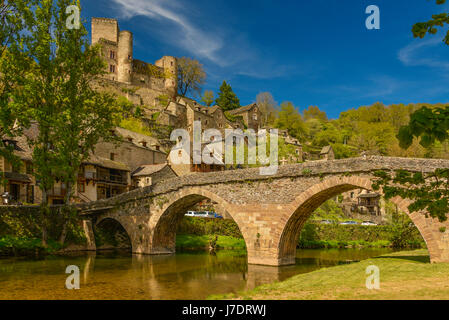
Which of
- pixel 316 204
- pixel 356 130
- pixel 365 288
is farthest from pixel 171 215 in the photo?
pixel 356 130

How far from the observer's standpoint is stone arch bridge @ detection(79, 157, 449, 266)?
19056 millimetres

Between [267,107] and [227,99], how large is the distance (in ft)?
33.3

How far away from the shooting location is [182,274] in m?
19.7

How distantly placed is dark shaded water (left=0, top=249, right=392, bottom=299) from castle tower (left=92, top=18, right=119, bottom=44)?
64375 mm

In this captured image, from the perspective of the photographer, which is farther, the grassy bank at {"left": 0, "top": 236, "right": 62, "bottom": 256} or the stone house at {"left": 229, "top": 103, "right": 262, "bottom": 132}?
the stone house at {"left": 229, "top": 103, "right": 262, "bottom": 132}

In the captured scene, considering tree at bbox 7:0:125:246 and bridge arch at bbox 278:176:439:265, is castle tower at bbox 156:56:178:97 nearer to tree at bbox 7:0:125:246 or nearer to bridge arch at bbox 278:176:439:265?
tree at bbox 7:0:125:246

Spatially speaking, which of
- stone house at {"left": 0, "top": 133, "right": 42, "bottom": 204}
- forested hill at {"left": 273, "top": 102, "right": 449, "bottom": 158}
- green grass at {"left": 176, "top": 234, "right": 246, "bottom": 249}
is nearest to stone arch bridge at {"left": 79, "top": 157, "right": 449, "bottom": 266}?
green grass at {"left": 176, "top": 234, "right": 246, "bottom": 249}

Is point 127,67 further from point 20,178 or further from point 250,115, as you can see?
point 20,178

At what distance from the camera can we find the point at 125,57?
80.4 m

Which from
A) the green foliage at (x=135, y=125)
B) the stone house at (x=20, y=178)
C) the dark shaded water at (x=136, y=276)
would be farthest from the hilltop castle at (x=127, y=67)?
the dark shaded water at (x=136, y=276)

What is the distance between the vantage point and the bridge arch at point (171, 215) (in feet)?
86.1

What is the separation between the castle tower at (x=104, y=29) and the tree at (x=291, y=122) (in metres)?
39.7

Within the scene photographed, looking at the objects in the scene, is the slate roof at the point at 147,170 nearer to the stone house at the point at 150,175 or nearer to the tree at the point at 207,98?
the stone house at the point at 150,175

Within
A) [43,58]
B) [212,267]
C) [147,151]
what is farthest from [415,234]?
[43,58]
